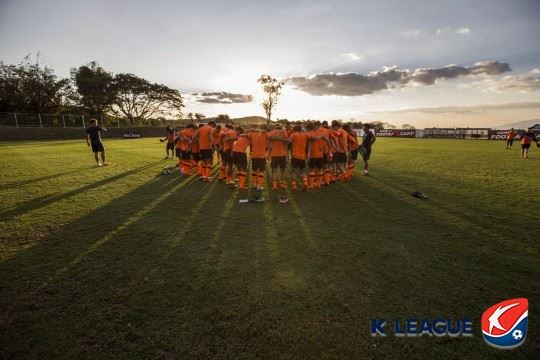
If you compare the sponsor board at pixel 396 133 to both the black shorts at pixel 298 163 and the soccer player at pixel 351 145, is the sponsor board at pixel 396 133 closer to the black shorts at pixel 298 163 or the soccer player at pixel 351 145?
the soccer player at pixel 351 145

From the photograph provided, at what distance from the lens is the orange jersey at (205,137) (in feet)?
33.9

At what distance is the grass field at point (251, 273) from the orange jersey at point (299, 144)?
6.03 feet

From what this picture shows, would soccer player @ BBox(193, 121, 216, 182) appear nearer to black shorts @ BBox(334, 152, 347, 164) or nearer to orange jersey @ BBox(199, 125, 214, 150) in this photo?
orange jersey @ BBox(199, 125, 214, 150)

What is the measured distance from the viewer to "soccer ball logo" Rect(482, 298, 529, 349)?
297cm

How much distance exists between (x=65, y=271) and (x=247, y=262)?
9.38 ft

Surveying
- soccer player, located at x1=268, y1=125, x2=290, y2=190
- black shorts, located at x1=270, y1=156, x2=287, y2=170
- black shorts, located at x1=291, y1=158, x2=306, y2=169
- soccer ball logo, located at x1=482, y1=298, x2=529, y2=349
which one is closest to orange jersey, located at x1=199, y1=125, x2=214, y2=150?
soccer player, located at x1=268, y1=125, x2=290, y2=190

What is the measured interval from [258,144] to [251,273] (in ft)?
17.7

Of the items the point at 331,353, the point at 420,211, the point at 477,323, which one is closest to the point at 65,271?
the point at 331,353

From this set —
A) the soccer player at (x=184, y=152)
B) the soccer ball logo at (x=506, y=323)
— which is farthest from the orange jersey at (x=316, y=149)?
the soccer ball logo at (x=506, y=323)

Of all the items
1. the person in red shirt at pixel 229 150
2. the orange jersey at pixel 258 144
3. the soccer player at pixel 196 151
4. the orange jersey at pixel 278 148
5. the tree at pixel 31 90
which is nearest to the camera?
the orange jersey at pixel 278 148

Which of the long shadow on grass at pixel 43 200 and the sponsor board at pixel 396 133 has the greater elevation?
the sponsor board at pixel 396 133

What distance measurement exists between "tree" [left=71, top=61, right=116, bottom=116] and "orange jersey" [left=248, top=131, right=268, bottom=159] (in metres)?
57.2

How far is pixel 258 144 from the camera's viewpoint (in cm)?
878

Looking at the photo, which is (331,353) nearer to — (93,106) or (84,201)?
(84,201)
